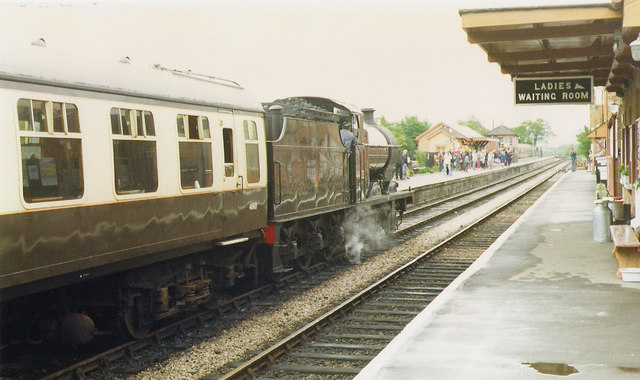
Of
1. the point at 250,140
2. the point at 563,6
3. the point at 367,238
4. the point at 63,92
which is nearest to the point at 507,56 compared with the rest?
the point at 563,6

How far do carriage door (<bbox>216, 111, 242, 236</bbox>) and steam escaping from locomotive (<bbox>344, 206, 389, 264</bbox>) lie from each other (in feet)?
16.6

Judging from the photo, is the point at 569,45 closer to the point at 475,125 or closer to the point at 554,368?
the point at 554,368

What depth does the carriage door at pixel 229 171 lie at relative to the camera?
9031mm

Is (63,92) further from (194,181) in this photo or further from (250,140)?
(250,140)

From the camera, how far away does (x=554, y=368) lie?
5.85m

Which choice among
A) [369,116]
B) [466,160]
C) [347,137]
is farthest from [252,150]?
[466,160]

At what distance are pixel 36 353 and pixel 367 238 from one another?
909 cm

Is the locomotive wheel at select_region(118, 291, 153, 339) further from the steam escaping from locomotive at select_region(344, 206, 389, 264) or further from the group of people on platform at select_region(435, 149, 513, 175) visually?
the group of people on platform at select_region(435, 149, 513, 175)

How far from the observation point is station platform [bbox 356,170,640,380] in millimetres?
5898

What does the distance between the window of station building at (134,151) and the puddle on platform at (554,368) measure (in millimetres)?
4057

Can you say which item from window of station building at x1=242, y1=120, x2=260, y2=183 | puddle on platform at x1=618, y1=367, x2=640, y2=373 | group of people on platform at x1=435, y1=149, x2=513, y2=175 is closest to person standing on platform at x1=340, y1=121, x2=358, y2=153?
window of station building at x1=242, y1=120, x2=260, y2=183

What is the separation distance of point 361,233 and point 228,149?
632cm

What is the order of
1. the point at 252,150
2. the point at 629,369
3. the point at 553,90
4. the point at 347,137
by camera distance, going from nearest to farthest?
the point at 629,369 < the point at 252,150 < the point at 347,137 < the point at 553,90

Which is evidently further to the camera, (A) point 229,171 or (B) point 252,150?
(B) point 252,150
